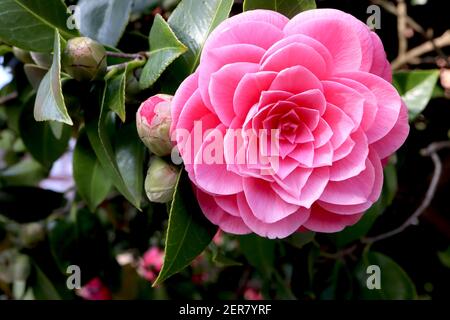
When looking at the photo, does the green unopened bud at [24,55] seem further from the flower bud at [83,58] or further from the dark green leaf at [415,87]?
the dark green leaf at [415,87]

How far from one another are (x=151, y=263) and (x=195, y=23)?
1366mm

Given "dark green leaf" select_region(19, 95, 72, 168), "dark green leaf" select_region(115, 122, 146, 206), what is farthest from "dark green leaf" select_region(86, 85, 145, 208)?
"dark green leaf" select_region(19, 95, 72, 168)

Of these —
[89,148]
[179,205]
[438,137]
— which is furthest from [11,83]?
[438,137]

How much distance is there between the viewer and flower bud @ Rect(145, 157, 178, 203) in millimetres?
592

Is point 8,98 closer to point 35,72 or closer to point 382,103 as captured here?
point 35,72

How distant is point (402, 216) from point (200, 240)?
101 centimetres

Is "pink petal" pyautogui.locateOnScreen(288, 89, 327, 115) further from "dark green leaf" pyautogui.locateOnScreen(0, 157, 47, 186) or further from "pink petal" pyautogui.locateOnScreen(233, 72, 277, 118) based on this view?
"dark green leaf" pyautogui.locateOnScreen(0, 157, 47, 186)

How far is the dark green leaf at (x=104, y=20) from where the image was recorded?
2.44 feet

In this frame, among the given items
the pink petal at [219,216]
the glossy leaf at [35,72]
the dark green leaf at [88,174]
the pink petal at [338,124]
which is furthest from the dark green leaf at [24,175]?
the pink petal at [338,124]

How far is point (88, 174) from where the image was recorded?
857 millimetres

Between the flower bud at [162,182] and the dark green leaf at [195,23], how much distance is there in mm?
120

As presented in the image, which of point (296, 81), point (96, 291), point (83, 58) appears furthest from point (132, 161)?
point (96, 291)

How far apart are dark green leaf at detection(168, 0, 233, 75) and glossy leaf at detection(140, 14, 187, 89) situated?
0.9 inches

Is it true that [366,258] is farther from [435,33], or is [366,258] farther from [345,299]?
[435,33]
